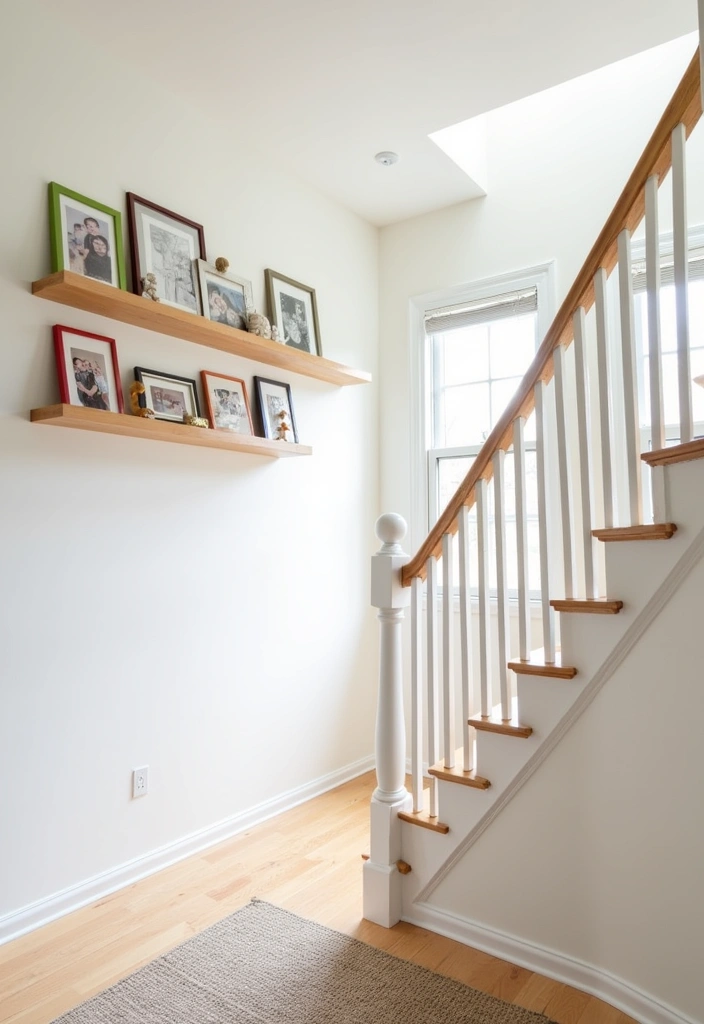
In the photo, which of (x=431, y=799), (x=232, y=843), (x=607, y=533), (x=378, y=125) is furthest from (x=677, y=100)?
(x=232, y=843)

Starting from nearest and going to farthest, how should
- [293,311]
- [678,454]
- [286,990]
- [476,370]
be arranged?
1. [678,454]
2. [286,990]
3. [293,311]
4. [476,370]

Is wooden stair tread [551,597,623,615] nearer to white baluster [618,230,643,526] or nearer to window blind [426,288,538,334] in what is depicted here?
white baluster [618,230,643,526]

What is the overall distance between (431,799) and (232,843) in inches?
40.5

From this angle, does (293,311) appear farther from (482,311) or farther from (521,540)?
(521,540)

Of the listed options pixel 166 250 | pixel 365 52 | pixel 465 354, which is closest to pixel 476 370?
pixel 465 354

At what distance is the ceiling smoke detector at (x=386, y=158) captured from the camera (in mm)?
3138

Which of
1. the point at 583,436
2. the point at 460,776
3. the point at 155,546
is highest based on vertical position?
the point at 583,436

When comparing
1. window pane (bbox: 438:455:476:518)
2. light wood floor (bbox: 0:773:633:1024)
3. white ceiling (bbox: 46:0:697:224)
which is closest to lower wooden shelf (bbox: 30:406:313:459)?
window pane (bbox: 438:455:476:518)

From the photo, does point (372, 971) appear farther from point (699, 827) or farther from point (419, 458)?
point (419, 458)

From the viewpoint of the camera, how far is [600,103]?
3.16 metres

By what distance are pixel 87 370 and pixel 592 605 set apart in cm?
174

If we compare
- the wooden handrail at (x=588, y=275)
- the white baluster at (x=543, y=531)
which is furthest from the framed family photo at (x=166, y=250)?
the white baluster at (x=543, y=531)

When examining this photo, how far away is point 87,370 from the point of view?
235 centimetres

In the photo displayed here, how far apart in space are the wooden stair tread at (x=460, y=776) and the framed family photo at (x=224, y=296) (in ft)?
5.87
